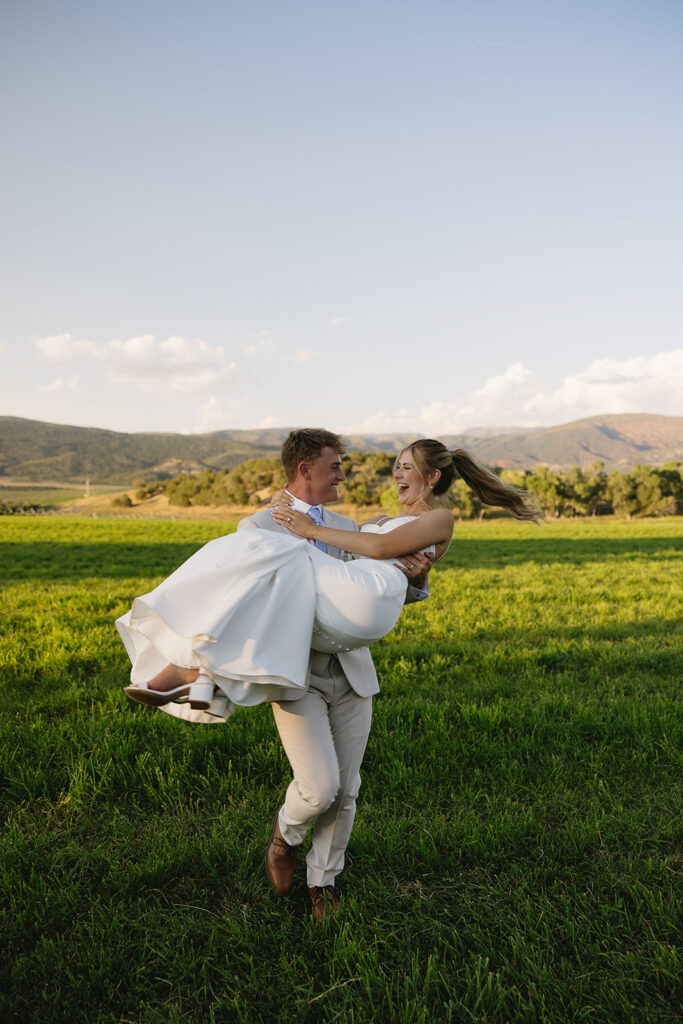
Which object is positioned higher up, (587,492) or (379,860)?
(379,860)

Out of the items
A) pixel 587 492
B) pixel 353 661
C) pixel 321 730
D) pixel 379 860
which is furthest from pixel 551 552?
pixel 587 492

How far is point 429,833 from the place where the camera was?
12.4ft

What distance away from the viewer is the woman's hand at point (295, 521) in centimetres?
315

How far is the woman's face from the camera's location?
3645 millimetres

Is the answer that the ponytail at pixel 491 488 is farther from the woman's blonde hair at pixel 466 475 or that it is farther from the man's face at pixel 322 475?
the man's face at pixel 322 475

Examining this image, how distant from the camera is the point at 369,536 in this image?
3.16 meters

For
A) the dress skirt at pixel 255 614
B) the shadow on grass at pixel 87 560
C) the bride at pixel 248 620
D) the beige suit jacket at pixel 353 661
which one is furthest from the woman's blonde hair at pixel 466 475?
the shadow on grass at pixel 87 560

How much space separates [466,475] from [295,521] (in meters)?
1.51

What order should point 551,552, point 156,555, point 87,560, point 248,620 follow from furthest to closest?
point 551,552, point 156,555, point 87,560, point 248,620

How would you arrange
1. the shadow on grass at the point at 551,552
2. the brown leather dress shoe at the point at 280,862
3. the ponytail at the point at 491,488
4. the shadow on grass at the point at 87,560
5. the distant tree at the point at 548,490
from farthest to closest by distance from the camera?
the distant tree at the point at 548,490 < the shadow on grass at the point at 551,552 < the shadow on grass at the point at 87,560 < the ponytail at the point at 491,488 < the brown leather dress shoe at the point at 280,862

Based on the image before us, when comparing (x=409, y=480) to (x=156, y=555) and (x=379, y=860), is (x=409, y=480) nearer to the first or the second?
(x=379, y=860)

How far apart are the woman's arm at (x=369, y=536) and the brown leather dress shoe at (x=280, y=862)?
1544 millimetres

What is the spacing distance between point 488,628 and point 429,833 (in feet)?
20.3

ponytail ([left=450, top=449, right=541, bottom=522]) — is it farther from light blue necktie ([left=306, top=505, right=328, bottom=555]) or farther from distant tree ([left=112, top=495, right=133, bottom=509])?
distant tree ([left=112, top=495, right=133, bottom=509])
